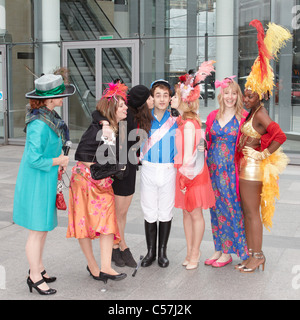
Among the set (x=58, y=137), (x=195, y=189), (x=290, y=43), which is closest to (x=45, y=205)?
(x=58, y=137)

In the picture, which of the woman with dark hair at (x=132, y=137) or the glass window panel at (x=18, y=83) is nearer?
the woman with dark hair at (x=132, y=137)

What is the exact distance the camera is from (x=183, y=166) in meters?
4.31

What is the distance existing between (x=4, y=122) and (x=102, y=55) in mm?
3062

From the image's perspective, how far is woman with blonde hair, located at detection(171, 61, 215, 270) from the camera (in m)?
4.29

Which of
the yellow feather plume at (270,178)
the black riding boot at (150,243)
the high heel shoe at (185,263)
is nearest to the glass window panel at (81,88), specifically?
the black riding boot at (150,243)

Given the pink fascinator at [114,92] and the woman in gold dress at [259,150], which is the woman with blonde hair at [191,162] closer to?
the woman in gold dress at [259,150]

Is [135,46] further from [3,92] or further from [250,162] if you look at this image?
[250,162]

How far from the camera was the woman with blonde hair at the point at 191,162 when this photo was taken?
4.29 meters

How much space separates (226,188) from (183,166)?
0.42 metres

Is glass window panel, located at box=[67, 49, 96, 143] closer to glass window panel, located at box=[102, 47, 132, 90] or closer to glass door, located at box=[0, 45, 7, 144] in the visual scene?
glass window panel, located at box=[102, 47, 132, 90]

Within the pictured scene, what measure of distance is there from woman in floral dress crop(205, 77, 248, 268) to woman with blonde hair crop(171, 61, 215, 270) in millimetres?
97

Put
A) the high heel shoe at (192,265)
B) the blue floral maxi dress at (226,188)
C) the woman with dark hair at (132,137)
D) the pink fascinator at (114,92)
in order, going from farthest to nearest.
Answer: the high heel shoe at (192,265), the blue floral maxi dress at (226,188), the woman with dark hair at (132,137), the pink fascinator at (114,92)

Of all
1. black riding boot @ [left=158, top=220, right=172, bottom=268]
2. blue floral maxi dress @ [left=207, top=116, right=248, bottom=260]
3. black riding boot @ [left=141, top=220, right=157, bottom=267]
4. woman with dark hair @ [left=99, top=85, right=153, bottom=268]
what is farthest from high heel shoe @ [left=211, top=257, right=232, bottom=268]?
woman with dark hair @ [left=99, top=85, right=153, bottom=268]
